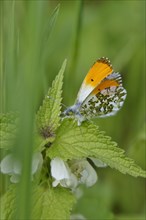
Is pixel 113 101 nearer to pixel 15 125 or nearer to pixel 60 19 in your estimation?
pixel 15 125

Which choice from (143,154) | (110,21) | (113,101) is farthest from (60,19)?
(113,101)

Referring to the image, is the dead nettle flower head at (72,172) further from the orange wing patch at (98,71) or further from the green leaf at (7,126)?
the orange wing patch at (98,71)

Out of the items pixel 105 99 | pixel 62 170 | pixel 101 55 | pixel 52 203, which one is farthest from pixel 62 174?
pixel 101 55

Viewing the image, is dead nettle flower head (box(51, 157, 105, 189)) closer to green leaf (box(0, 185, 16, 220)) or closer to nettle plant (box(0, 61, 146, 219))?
nettle plant (box(0, 61, 146, 219))

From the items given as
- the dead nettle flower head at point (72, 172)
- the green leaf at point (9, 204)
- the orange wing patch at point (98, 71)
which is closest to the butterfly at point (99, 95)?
the orange wing patch at point (98, 71)

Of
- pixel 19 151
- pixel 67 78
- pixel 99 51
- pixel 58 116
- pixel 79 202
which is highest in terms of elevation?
pixel 99 51

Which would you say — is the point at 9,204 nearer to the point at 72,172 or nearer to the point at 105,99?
the point at 72,172
